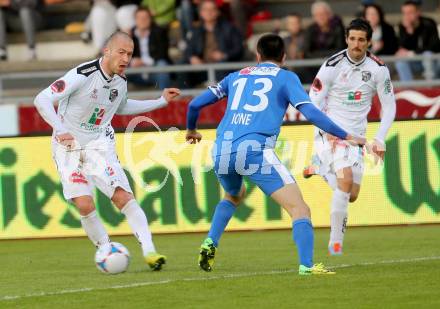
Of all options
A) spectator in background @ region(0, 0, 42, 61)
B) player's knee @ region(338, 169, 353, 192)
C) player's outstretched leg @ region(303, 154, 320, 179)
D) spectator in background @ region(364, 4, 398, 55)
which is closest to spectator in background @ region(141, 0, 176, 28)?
spectator in background @ region(0, 0, 42, 61)

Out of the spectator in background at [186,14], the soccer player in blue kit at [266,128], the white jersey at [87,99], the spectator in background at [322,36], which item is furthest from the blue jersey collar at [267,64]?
the spectator in background at [186,14]

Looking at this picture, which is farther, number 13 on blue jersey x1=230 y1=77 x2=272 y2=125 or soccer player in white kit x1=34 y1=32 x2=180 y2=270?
soccer player in white kit x1=34 y1=32 x2=180 y2=270

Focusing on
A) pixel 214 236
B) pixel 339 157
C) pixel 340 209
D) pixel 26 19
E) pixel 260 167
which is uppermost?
pixel 26 19

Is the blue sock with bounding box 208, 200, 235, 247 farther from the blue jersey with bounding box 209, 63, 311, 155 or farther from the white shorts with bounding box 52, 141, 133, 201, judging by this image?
the white shorts with bounding box 52, 141, 133, 201

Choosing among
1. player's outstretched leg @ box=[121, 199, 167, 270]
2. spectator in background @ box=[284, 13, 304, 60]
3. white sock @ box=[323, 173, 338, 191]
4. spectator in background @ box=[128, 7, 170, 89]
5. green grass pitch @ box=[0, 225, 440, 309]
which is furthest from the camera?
spectator in background @ box=[128, 7, 170, 89]

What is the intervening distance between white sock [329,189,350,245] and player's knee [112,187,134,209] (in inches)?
90.2

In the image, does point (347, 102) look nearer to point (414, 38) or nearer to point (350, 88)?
point (350, 88)

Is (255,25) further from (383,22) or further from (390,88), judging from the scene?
(390,88)

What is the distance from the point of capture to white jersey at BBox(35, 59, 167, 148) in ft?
36.7

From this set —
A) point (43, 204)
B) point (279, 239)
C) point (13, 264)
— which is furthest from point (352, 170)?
point (43, 204)

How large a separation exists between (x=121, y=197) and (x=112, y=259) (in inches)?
27.8

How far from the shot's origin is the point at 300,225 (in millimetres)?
10109

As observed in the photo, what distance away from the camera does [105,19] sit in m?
22.2

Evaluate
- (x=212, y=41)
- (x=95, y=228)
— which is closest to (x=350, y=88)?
(x=95, y=228)
